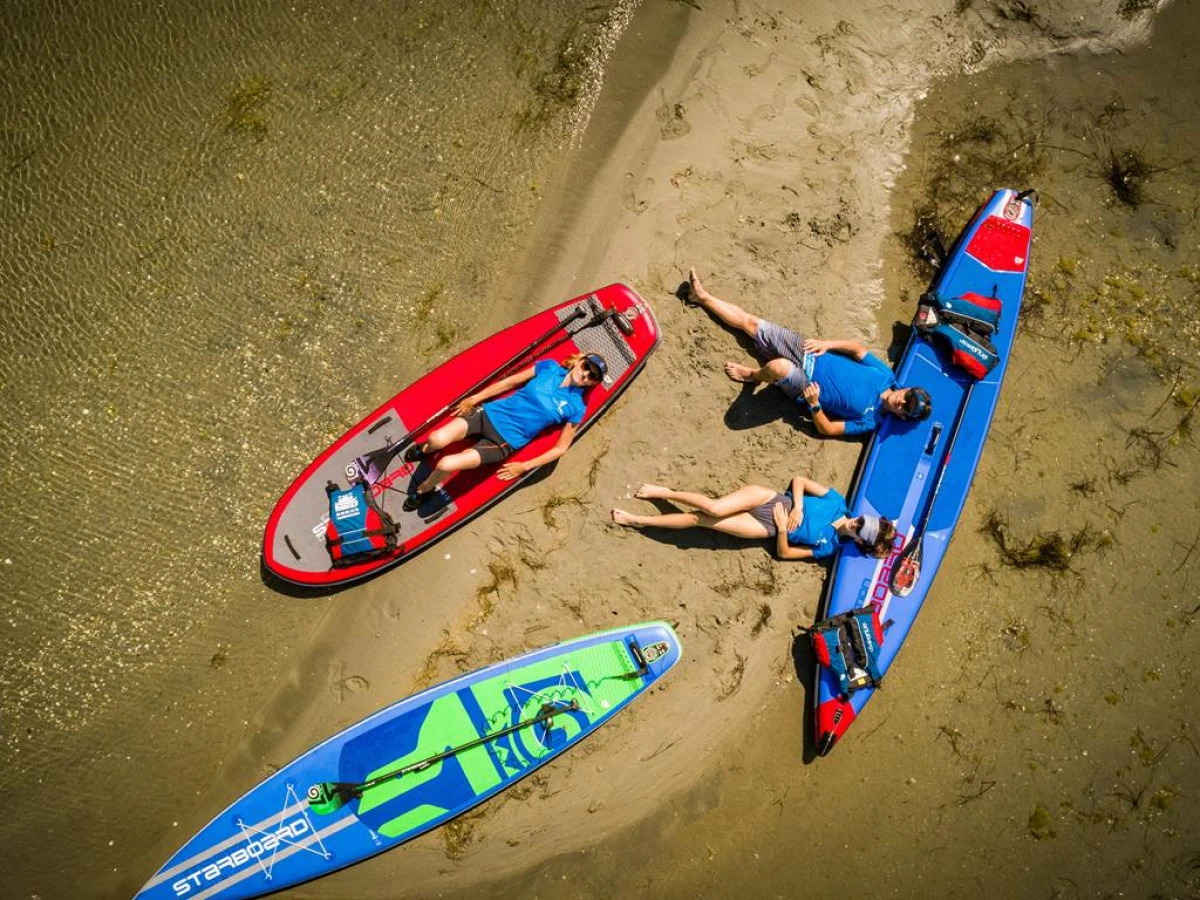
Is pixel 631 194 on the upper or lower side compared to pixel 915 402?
upper

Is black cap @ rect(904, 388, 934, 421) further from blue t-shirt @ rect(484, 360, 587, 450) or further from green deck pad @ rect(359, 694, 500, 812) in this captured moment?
green deck pad @ rect(359, 694, 500, 812)


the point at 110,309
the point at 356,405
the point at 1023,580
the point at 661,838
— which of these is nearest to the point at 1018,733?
the point at 1023,580

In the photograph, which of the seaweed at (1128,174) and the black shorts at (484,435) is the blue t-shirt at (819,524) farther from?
the seaweed at (1128,174)

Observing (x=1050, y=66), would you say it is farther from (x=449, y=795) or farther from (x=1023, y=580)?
(x=449, y=795)

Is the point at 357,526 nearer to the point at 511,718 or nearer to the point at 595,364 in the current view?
the point at 511,718

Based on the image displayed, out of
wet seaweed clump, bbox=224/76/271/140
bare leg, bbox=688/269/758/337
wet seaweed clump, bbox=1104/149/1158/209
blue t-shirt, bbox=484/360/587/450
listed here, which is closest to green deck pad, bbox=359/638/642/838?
blue t-shirt, bbox=484/360/587/450

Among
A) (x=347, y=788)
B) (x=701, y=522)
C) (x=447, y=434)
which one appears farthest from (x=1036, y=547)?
(x=347, y=788)

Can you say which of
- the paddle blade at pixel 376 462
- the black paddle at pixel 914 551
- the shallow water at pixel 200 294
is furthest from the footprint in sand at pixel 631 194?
the black paddle at pixel 914 551
